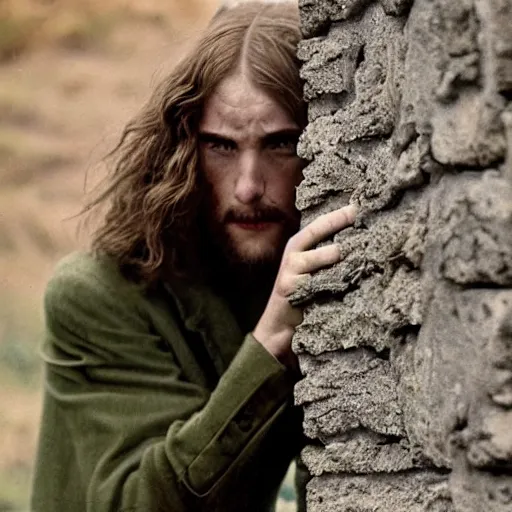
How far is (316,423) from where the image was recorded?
245 cm

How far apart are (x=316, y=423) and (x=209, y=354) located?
0.73m

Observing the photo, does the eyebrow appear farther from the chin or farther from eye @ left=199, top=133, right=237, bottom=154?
the chin

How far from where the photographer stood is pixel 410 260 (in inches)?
82.1

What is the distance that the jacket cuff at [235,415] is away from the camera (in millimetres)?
2791

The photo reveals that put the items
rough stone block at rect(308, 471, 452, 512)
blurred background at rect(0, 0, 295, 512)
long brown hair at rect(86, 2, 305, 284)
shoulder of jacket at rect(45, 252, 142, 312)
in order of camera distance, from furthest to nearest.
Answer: blurred background at rect(0, 0, 295, 512) < shoulder of jacket at rect(45, 252, 142, 312) < long brown hair at rect(86, 2, 305, 284) < rough stone block at rect(308, 471, 452, 512)

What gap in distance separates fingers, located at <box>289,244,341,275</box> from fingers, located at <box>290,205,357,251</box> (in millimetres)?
19

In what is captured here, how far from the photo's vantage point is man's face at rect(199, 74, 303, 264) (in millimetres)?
2916

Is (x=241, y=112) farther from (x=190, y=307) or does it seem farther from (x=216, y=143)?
(x=190, y=307)

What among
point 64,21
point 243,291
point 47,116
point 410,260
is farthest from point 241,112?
point 64,21

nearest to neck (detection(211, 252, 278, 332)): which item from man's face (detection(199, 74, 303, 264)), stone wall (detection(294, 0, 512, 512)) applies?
man's face (detection(199, 74, 303, 264))

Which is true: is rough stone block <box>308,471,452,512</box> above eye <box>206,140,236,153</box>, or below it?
below

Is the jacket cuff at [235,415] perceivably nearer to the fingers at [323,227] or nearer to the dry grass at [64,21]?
the fingers at [323,227]

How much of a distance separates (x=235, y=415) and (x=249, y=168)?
0.47 meters

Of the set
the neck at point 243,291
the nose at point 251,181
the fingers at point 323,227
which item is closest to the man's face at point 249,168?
the nose at point 251,181
